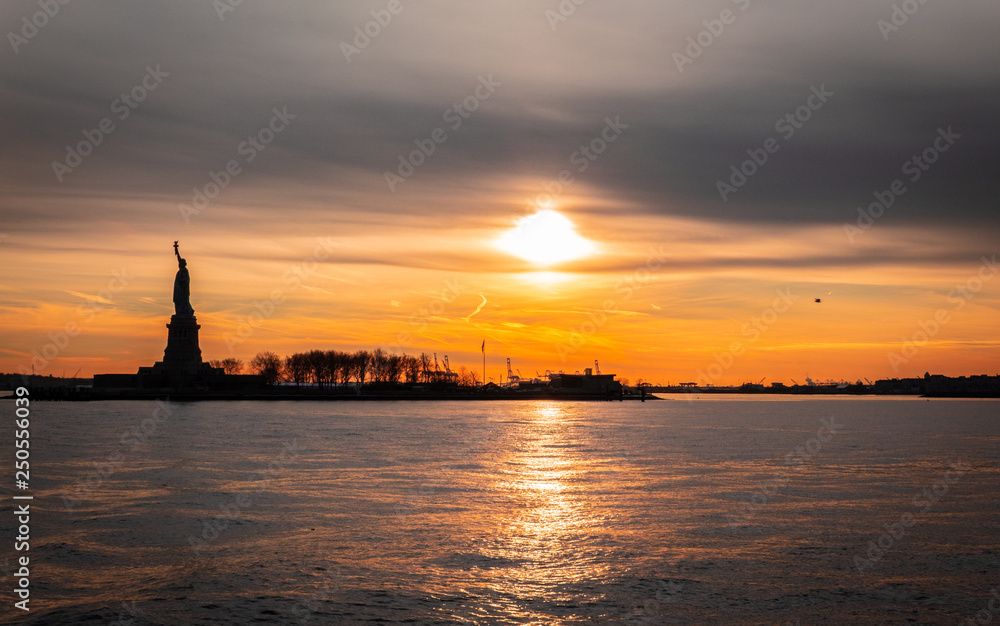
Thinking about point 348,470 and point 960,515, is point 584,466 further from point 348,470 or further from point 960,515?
point 960,515

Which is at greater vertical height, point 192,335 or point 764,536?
point 192,335

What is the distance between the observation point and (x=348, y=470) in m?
49.0

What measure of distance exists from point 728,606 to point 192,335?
182586 millimetres

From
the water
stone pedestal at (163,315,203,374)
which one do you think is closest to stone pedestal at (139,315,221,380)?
stone pedestal at (163,315,203,374)

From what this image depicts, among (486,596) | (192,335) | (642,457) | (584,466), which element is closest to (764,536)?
(486,596)

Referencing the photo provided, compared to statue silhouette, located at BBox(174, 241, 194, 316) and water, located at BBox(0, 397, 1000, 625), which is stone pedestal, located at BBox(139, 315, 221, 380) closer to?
statue silhouette, located at BBox(174, 241, 194, 316)

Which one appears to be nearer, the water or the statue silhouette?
the water

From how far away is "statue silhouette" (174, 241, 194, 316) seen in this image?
608 feet

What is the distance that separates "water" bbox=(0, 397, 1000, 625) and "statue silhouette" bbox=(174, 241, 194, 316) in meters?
137

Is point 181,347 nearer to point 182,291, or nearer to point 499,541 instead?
point 182,291

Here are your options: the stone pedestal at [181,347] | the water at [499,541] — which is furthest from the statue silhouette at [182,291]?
the water at [499,541]

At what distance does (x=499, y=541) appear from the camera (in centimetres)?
2814

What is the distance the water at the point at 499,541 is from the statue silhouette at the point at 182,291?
449ft

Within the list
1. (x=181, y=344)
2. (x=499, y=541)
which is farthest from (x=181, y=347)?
(x=499, y=541)
